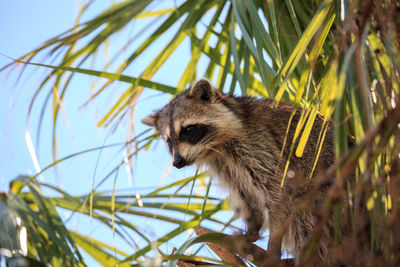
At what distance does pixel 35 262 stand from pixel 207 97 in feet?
5.87

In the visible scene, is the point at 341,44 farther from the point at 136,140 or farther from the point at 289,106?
the point at 289,106

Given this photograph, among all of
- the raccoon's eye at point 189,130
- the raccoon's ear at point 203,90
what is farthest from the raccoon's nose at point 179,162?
the raccoon's ear at point 203,90

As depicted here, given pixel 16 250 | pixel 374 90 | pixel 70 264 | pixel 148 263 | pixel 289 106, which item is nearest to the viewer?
pixel 148 263

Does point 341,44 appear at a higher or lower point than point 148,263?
higher

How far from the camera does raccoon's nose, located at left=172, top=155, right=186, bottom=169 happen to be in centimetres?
337

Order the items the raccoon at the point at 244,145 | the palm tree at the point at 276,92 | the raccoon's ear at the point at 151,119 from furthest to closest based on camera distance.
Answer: the raccoon's ear at the point at 151,119 → the raccoon at the point at 244,145 → the palm tree at the point at 276,92

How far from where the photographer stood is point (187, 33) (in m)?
3.51

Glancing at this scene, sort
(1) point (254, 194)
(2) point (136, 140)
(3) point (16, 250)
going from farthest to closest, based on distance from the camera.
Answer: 1. (1) point (254, 194)
2. (2) point (136, 140)
3. (3) point (16, 250)

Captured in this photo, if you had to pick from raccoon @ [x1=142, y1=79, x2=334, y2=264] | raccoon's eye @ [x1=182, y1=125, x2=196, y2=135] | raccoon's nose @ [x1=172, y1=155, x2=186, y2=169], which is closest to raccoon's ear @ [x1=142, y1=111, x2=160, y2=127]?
raccoon @ [x1=142, y1=79, x2=334, y2=264]

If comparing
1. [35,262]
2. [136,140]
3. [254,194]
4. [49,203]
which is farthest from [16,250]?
[254,194]

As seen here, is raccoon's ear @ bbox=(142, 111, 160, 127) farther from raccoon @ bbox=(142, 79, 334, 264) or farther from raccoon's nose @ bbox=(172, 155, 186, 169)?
raccoon's nose @ bbox=(172, 155, 186, 169)

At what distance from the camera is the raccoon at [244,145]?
3.28 m

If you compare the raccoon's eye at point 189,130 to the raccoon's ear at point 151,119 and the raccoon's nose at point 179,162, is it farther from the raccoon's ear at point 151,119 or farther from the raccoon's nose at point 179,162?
the raccoon's ear at point 151,119

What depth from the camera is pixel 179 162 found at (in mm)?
3379
